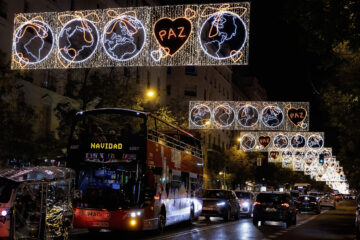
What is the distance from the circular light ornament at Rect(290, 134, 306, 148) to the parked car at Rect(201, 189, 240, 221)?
53.8 feet

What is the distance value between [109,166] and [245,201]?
20.9 meters

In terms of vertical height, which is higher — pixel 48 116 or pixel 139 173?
pixel 48 116

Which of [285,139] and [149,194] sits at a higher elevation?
[285,139]

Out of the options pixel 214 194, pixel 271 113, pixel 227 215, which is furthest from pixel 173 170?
pixel 271 113

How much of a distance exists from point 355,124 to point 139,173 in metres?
11.3

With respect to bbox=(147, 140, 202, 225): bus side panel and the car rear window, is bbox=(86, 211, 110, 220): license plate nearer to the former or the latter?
bbox=(147, 140, 202, 225): bus side panel

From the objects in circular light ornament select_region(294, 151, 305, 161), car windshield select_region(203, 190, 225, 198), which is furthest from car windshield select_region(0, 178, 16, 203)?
circular light ornament select_region(294, 151, 305, 161)

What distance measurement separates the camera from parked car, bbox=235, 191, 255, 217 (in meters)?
37.0

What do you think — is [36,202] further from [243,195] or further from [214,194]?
Answer: [243,195]

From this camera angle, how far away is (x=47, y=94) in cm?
3572

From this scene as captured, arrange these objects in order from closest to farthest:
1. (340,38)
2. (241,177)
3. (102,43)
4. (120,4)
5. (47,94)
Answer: (340,38)
(102,43)
(47,94)
(120,4)
(241,177)

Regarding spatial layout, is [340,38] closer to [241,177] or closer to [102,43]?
[102,43]

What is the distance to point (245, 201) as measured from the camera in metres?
37.8

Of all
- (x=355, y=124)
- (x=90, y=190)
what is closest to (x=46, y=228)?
(x=90, y=190)
